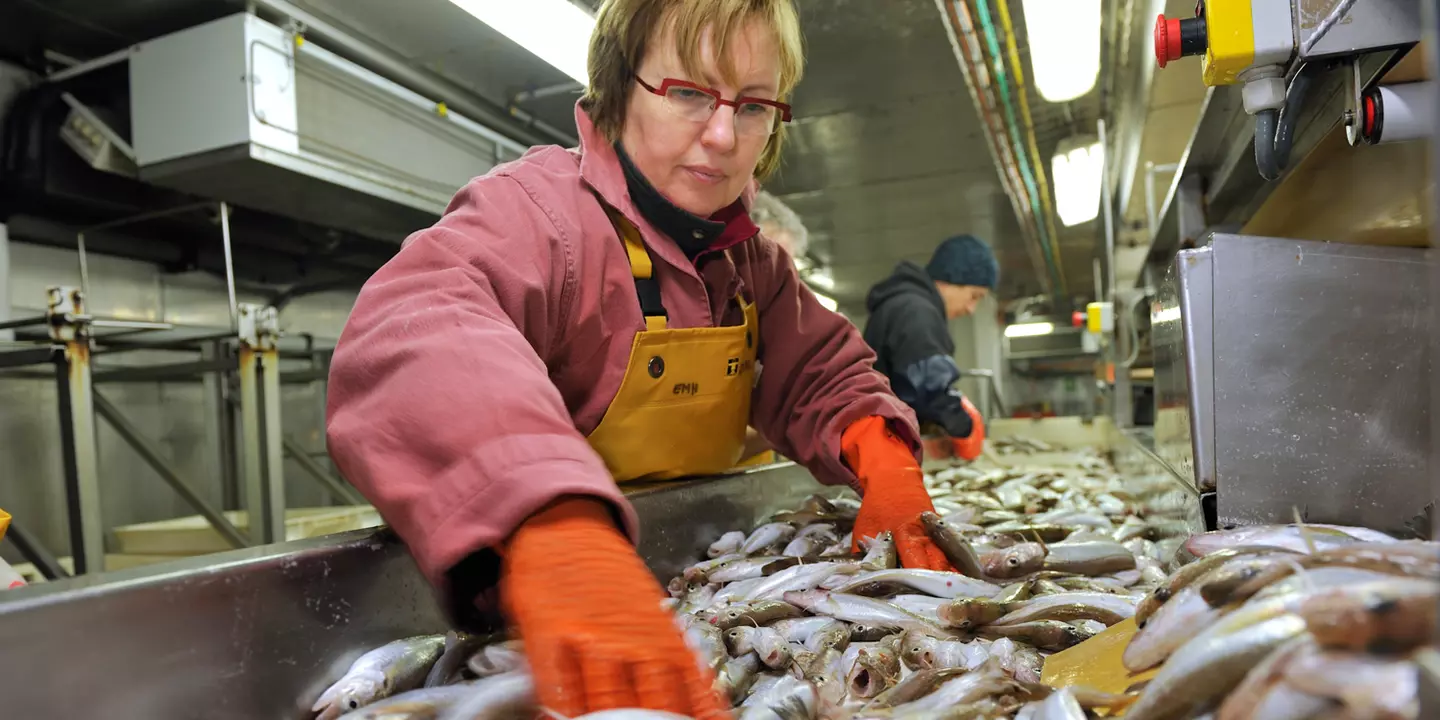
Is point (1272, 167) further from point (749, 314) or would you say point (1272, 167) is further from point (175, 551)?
point (175, 551)

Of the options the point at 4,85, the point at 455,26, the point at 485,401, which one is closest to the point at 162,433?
the point at 4,85

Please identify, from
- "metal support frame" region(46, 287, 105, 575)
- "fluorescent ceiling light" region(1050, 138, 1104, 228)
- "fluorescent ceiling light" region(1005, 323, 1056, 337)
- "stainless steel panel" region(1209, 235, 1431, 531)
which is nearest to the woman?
"stainless steel panel" region(1209, 235, 1431, 531)

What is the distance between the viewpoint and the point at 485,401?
4.09 feet

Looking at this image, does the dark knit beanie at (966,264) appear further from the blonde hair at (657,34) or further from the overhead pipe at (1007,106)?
the blonde hair at (657,34)

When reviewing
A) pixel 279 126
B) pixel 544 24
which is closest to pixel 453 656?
pixel 544 24

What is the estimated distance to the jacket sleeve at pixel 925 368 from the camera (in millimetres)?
5172

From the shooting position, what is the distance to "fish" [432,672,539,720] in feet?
3.67

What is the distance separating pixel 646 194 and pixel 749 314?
1.81ft

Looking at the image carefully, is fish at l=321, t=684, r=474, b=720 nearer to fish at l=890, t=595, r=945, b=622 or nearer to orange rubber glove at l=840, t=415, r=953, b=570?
fish at l=890, t=595, r=945, b=622

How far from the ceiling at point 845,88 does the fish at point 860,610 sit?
2683mm

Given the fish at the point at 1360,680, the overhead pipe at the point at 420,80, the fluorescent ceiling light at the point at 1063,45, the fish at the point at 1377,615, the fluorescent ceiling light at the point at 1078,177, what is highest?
the overhead pipe at the point at 420,80

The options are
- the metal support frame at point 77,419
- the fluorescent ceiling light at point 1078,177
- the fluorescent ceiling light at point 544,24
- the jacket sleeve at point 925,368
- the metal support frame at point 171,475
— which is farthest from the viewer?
the fluorescent ceiling light at point 1078,177

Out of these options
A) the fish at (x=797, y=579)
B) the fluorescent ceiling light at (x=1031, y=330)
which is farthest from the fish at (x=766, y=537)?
the fluorescent ceiling light at (x=1031, y=330)

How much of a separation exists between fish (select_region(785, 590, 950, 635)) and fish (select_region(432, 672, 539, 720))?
27.6 inches
